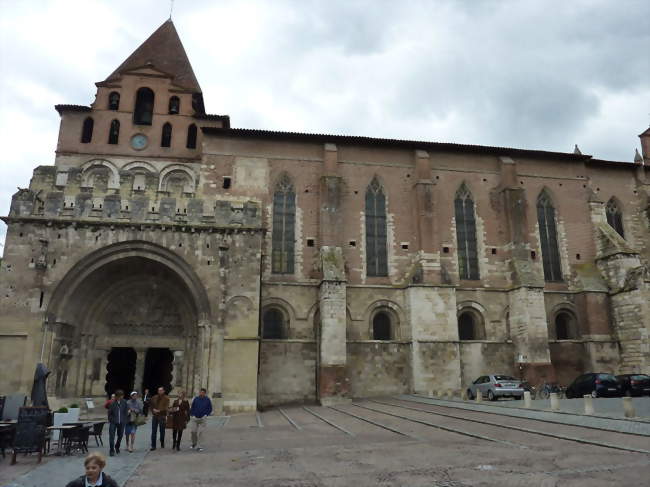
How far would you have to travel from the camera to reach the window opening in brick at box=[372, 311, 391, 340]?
25.2 metres

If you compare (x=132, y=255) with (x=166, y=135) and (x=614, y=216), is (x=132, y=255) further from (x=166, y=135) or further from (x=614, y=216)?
(x=614, y=216)

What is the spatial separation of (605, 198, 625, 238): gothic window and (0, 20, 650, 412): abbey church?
123mm

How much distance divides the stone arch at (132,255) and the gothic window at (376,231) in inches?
385

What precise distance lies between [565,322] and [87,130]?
28.9 m

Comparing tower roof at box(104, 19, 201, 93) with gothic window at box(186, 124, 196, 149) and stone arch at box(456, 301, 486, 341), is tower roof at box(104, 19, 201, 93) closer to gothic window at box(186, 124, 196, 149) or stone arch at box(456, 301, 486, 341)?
gothic window at box(186, 124, 196, 149)

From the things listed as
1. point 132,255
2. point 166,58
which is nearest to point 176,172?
point 132,255

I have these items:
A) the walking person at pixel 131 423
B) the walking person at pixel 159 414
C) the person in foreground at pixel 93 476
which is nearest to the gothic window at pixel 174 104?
the walking person at pixel 131 423

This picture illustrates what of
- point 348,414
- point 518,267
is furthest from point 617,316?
point 348,414

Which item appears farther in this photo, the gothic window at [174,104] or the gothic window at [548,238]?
the gothic window at [174,104]

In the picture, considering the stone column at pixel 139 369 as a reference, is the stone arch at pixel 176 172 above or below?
above

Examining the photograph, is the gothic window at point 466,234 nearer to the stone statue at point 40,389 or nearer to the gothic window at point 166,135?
the gothic window at point 166,135

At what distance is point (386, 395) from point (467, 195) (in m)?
12.4

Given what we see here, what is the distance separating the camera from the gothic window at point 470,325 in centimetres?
2594

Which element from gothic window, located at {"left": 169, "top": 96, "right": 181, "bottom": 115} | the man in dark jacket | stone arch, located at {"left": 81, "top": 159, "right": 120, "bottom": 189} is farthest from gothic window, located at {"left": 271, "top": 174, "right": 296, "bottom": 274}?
the man in dark jacket
